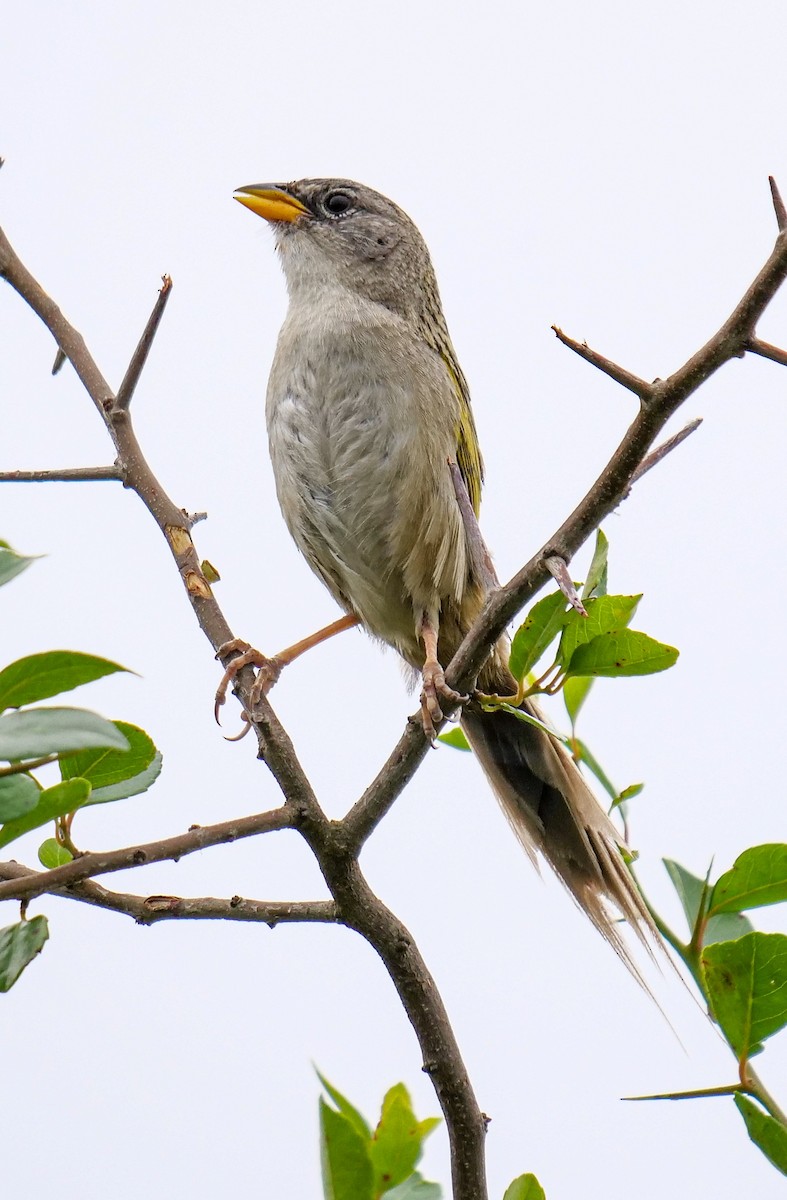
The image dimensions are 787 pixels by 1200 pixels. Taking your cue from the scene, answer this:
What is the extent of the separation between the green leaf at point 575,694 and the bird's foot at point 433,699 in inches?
7.6

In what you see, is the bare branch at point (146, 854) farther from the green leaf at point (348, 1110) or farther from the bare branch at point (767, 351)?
the bare branch at point (767, 351)

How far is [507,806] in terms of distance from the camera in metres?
3.63

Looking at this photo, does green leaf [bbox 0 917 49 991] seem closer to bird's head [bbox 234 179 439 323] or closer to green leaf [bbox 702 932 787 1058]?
green leaf [bbox 702 932 787 1058]

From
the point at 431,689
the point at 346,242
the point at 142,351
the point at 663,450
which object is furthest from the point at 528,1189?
the point at 346,242

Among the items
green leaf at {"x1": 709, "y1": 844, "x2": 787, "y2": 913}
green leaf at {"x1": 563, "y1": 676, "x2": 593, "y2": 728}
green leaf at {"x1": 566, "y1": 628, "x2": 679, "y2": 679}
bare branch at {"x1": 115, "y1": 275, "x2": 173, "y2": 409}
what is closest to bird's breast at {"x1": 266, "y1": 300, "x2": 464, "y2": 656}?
bare branch at {"x1": 115, "y1": 275, "x2": 173, "y2": 409}

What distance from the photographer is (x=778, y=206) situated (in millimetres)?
1542

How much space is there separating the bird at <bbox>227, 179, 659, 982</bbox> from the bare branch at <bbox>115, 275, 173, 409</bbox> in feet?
3.28

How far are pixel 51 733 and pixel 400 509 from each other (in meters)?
2.39

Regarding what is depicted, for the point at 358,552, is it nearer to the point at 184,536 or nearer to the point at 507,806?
the point at 507,806

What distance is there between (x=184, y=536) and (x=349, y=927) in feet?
3.04

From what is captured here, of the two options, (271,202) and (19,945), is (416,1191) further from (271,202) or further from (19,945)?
(271,202)

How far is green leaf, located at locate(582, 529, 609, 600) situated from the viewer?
2113mm

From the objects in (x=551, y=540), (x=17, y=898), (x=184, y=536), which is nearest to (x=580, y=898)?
(x=184, y=536)

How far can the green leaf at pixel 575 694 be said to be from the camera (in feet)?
7.73
